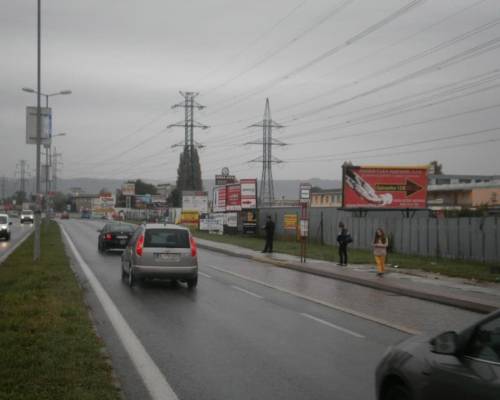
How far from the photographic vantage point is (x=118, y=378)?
757cm

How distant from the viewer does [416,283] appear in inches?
777

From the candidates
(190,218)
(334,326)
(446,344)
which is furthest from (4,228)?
(446,344)

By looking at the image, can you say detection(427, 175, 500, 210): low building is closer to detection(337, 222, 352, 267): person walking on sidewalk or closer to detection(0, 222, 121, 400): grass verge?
detection(337, 222, 352, 267): person walking on sidewalk

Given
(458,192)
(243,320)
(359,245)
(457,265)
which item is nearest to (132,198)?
(458,192)

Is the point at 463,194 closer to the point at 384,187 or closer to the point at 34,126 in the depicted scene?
the point at 384,187

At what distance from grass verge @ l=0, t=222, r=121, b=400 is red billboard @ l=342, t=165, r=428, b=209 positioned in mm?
27727

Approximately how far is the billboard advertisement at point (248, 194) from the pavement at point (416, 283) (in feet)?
79.5

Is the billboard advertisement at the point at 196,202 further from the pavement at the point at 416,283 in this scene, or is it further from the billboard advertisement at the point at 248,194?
the pavement at the point at 416,283

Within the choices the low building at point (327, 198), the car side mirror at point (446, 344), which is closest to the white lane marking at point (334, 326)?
the car side mirror at point (446, 344)

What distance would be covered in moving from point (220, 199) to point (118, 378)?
52.0 meters

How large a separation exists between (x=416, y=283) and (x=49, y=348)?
44.2ft

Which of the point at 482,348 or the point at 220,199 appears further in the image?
the point at 220,199

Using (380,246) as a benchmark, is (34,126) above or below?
above

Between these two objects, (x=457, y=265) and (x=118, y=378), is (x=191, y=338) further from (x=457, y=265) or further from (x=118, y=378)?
(x=457, y=265)
